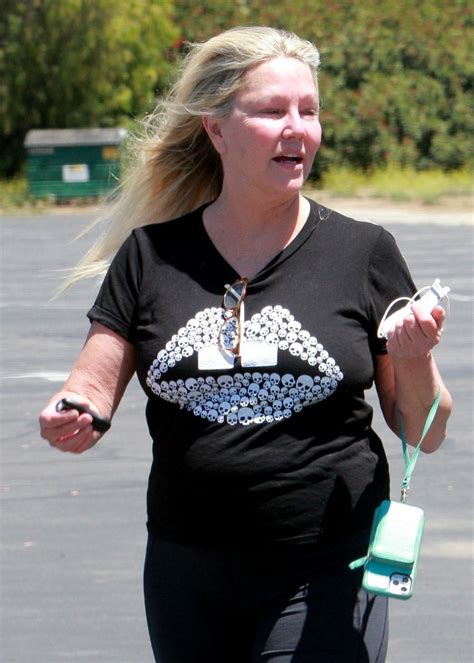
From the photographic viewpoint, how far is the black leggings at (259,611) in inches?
109

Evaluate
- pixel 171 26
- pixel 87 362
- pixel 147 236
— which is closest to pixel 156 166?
pixel 147 236

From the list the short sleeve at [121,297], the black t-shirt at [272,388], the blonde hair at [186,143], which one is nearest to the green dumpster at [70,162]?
the blonde hair at [186,143]

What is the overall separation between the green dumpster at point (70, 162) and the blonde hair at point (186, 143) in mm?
23132

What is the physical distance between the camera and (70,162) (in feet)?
87.4

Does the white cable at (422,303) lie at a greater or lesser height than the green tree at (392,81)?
greater

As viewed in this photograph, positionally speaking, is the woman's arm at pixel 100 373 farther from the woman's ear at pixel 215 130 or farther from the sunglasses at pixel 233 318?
the woman's ear at pixel 215 130

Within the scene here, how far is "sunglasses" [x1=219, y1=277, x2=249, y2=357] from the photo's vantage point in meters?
2.82

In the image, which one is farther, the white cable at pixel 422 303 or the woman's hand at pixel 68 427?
the woman's hand at pixel 68 427

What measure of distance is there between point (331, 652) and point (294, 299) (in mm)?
703

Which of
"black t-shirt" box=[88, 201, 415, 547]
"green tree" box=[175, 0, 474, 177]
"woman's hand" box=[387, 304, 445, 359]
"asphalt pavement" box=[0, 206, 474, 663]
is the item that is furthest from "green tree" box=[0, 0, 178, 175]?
"woman's hand" box=[387, 304, 445, 359]

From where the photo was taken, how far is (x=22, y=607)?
5375mm

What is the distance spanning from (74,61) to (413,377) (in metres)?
27.4

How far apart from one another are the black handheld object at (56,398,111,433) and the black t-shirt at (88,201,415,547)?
11cm

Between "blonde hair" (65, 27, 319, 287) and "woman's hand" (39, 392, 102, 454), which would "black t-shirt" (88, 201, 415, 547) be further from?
"blonde hair" (65, 27, 319, 287)
